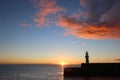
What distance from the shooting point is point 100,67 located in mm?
32344

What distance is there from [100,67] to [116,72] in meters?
2.66

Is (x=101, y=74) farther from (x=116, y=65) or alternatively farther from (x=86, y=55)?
(x=86, y=55)

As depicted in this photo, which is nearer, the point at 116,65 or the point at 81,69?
the point at 116,65

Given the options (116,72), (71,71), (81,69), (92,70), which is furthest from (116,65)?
(71,71)

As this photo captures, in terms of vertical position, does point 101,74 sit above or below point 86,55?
below

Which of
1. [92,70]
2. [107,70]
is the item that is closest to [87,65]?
[92,70]

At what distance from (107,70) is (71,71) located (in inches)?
266

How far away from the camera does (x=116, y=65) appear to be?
3166cm

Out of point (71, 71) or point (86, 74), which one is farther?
point (71, 71)

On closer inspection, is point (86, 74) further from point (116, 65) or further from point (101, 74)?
point (116, 65)

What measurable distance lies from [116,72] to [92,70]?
3878 mm

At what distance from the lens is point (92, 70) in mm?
32625

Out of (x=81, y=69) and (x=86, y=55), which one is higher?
(x=86, y=55)

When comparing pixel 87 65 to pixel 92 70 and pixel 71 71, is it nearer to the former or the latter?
pixel 92 70
